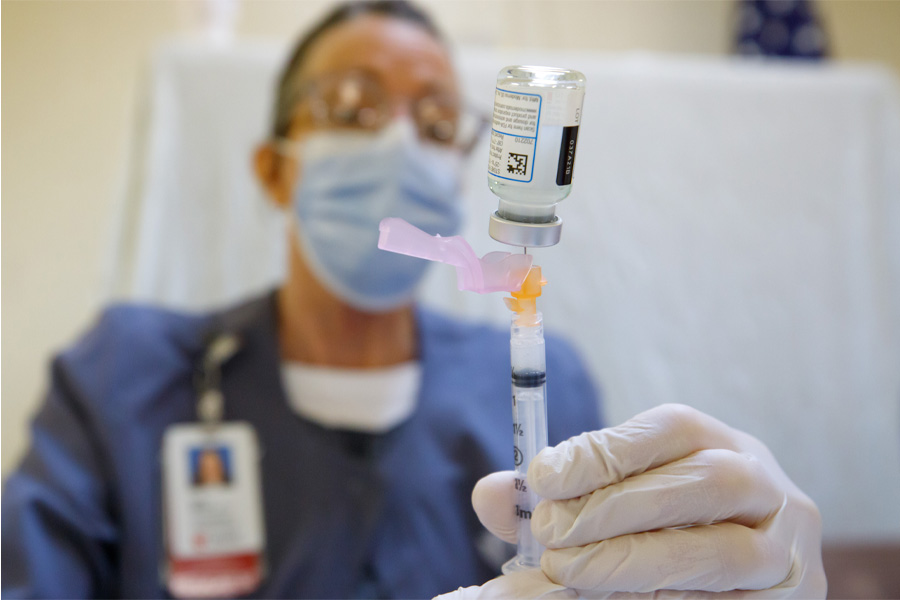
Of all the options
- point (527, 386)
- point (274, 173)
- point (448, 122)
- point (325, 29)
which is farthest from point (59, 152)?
point (527, 386)

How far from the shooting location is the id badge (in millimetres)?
1136

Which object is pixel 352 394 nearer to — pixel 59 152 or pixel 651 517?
pixel 651 517

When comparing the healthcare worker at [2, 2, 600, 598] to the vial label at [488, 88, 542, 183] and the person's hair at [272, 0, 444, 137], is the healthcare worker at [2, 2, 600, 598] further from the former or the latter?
the vial label at [488, 88, 542, 183]

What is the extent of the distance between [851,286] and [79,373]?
1762mm

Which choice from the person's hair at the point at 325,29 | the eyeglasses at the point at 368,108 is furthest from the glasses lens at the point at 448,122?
the person's hair at the point at 325,29

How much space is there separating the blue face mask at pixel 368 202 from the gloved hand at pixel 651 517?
64 centimetres

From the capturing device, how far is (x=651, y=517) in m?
0.59

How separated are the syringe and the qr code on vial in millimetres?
85

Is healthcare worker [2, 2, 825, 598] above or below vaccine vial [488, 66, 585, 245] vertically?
below

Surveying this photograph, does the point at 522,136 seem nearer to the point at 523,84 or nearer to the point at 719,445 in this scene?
the point at 523,84

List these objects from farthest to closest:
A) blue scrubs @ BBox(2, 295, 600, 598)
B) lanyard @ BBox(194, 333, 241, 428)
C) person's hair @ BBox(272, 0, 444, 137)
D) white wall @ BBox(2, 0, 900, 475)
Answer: white wall @ BBox(2, 0, 900, 475), person's hair @ BBox(272, 0, 444, 137), lanyard @ BBox(194, 333, 241, 428), blue scrubs @ BBox(2, 295, 600, 598)

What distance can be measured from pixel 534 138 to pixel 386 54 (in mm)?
873

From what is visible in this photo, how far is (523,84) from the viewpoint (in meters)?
0.49

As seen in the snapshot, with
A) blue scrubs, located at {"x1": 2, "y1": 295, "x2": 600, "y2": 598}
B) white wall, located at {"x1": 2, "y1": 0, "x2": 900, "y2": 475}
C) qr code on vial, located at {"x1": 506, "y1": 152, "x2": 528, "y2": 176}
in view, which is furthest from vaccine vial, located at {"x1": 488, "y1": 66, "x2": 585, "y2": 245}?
white wall, located at {"x1": 2, "y1": 0, "x2": 900, "y2": 475}
